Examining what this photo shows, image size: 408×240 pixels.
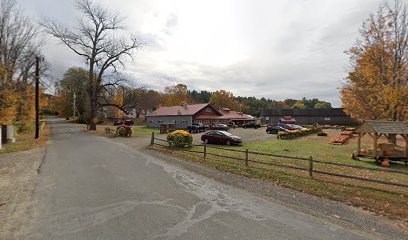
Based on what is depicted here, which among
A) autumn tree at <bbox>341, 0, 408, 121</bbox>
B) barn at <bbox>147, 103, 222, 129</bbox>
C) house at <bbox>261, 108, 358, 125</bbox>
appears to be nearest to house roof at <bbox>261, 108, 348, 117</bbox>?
house at <bbox>261, 108, 358, 125</bbox>

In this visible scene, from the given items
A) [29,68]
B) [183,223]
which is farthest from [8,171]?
→ [29,68]

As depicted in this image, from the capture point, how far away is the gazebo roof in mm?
16016

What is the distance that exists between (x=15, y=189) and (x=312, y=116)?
77.5 m

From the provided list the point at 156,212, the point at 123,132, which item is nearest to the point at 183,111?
the point at 123,132

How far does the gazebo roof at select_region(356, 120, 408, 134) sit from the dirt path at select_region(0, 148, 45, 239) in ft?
63.5

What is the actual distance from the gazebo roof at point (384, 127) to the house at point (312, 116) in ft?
172

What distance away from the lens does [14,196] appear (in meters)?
7.71

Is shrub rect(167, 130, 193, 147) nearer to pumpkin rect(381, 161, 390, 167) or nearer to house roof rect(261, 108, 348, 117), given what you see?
pumpkin rect(381, 161, 390, 167)

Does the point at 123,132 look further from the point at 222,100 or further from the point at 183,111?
the point at 222,100

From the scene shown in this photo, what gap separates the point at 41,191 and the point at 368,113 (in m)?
27.3

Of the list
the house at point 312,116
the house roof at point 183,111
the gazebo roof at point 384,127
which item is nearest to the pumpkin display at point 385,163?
the gazebo roof at point 384,127

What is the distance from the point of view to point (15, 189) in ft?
27.7

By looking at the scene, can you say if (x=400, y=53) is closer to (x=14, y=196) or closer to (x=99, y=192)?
(x=99, y=192)

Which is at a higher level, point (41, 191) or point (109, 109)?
point (109, 109)
